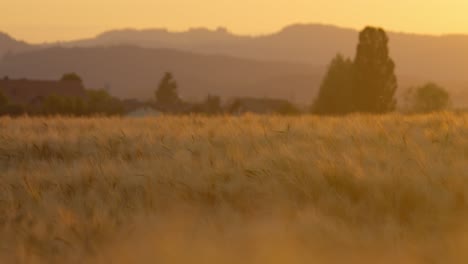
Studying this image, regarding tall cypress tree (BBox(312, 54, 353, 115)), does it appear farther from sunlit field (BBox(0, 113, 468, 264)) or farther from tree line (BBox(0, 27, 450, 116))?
sunlit field (BBox(0, 113, 468, 264))

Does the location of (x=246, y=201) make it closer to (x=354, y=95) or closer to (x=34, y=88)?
(x=354, y=95)

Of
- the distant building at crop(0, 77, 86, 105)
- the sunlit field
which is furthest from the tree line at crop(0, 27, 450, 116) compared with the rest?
the sunlit field

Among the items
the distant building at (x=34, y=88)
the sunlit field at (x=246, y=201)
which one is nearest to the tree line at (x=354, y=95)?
the distant building at (x=34, y=88)

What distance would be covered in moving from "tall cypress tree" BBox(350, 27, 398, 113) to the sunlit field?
102 ft

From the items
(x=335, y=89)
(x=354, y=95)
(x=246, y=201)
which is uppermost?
(x=335, y=89)

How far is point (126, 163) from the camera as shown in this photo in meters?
8.84

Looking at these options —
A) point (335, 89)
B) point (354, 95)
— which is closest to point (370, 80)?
point (354, 95)

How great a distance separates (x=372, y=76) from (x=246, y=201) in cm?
3520

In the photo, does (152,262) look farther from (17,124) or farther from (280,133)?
(17,124)

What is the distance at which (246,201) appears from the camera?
23.0ft

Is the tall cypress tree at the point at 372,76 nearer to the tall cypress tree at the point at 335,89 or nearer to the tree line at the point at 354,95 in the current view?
the tree line at the point at 354,95

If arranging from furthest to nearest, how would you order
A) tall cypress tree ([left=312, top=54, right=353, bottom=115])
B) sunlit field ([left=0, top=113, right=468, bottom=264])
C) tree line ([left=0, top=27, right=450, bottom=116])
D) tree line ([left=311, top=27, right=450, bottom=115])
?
tall cypress tree ([left=312, top=54, right=353, bottom=115])
tree line ([left=0, top=27, right=450, bottom=116])
tree line ([left=311, top=27, right=450, bottom=115])
sunlit field ([left=0, top=113, right=468, bottom=264])

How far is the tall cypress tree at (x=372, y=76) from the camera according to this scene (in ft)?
134

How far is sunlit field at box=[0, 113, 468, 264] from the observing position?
5707mm
